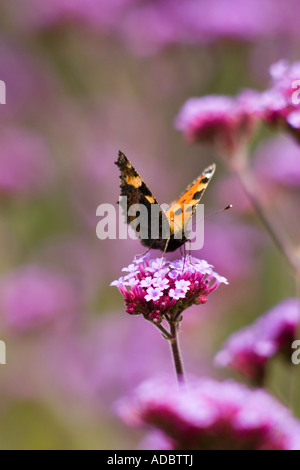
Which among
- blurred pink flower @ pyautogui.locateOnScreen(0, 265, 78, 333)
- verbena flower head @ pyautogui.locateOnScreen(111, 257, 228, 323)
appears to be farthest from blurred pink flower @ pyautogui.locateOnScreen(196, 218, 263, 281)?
verbena flower head @ pyautogui.locateOnScreen(111, 257, 228, 323)

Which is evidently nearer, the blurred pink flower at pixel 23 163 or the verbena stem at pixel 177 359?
the verbena stem at pixel 177 359

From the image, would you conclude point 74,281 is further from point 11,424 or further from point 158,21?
point 158,21

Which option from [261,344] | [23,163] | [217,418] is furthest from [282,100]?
[23,163]

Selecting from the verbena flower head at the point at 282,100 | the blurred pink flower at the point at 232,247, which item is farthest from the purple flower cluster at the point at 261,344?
the blurred pink flower at the point at 232,247

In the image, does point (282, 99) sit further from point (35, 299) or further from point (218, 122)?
point (35, 299)

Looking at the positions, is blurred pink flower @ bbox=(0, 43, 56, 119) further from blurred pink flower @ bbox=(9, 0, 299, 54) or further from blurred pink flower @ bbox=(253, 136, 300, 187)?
blurred pink flower @ bbox=(253, 136, 300, 187)

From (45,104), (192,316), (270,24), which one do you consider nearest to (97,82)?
(45,104)

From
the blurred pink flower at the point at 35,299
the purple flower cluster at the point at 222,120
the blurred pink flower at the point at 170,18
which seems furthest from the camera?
the blurred pink flower at the point at 170,18

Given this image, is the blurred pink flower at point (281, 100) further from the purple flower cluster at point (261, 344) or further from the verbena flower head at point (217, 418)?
the verbena flower head at point (217, 418)
